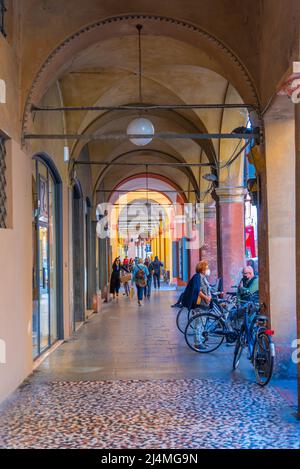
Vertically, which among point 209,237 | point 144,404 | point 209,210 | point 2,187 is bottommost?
point 144,404

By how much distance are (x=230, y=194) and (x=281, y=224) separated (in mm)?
5422

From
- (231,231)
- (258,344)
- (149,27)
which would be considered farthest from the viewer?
(231,231)

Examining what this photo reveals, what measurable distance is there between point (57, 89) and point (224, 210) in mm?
4672

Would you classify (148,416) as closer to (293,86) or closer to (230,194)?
(293,86)

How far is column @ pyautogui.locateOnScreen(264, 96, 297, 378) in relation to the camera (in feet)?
22.4

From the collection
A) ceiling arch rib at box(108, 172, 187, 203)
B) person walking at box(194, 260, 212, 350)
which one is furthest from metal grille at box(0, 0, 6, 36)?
ceiling arch rib at box(108, 172, 187, 203)

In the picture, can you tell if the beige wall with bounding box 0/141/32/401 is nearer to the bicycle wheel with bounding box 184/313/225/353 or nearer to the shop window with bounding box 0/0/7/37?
the shop window with bounding box 0/0/7/37

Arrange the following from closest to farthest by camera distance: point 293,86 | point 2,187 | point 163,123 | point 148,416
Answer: point 148,416 < point 293,86 < point 2,187 < point 163,123

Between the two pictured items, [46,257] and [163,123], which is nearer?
[46,257]

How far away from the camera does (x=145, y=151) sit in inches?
736

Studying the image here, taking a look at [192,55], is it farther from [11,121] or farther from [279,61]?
[11,121]

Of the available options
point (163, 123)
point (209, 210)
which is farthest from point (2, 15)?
point (209, 210)

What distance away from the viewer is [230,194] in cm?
1227

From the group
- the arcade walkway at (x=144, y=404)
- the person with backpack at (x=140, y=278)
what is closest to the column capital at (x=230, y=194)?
the arcade walkway at (x=144, y=404)
